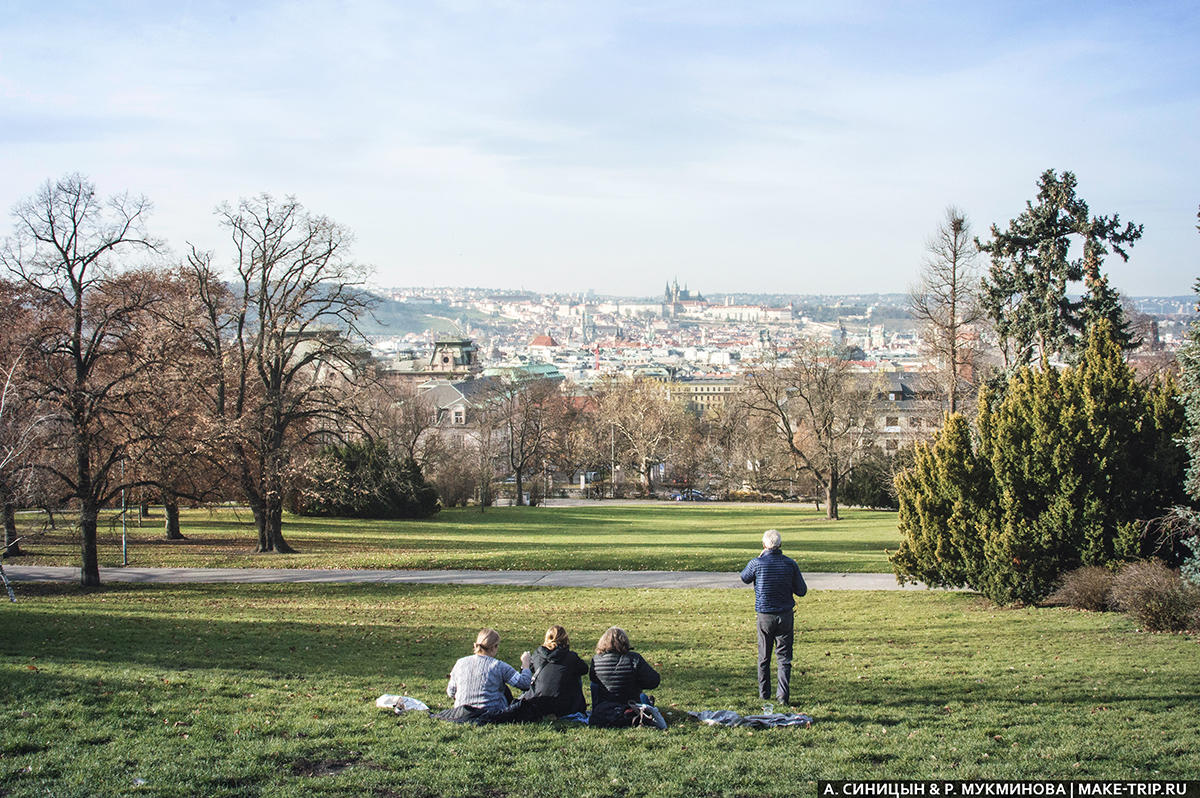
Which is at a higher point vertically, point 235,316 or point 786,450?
point 235,316

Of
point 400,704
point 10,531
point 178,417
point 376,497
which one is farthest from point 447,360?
point 400,704

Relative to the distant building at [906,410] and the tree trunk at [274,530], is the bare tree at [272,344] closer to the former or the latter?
the tree trunk at [274,530]

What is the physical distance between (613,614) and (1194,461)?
10730mm

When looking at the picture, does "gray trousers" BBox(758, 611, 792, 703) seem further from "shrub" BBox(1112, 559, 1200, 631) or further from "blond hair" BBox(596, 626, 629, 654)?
"shrub" BBox(1112, 559, 1200, 631)

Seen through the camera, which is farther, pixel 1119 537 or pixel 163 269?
pixel 163 269

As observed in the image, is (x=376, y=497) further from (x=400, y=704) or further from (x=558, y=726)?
(x=558, y=726)

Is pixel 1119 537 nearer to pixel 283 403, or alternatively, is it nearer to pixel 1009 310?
pixel 1009 310

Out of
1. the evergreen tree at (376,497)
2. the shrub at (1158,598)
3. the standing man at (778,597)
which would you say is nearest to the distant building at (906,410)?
the shrub at (1158,598)

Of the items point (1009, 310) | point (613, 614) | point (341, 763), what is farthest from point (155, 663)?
point (1009, 310)

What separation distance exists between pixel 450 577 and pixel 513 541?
10.6 metres

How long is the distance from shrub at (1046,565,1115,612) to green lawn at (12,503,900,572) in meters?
8.20

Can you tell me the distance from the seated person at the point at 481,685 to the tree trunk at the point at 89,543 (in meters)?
16.4

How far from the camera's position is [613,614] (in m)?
19.2

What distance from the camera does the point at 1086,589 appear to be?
17.8m
